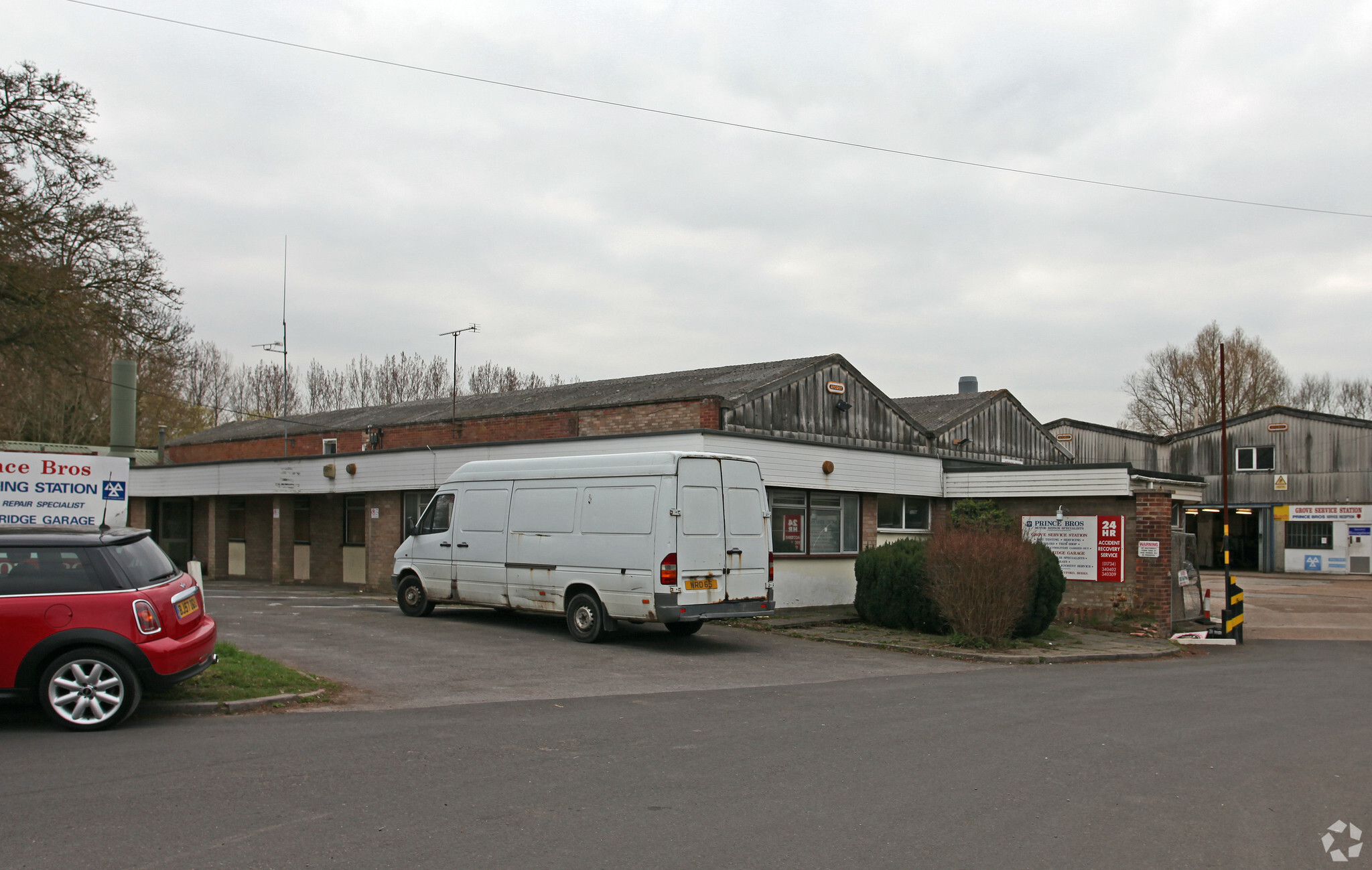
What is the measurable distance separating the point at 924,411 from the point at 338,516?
17.4 metres

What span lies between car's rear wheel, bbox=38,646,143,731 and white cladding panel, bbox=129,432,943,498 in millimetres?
8820

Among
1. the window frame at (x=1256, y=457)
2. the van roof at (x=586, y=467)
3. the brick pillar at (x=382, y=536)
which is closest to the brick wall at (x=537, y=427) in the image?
the brick pillar at (x=382, y=536)

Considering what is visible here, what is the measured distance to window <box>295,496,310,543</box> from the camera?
26516 mm

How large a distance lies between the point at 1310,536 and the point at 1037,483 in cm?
2856

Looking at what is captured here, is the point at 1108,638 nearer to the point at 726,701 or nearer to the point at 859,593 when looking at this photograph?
the point at 859,593

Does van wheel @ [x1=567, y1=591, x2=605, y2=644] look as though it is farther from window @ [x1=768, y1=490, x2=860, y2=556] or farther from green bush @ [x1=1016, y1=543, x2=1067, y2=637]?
green bush @ [x1=1016, y1=543, x2=1067, y2=637]

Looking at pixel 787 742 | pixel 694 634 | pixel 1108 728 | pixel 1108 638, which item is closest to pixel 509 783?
pixel 787 742

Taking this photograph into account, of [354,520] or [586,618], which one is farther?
[354,520]

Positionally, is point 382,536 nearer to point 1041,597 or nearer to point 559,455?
point 559,455

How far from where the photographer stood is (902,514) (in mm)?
22250

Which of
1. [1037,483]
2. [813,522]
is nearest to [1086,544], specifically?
[1037,483]

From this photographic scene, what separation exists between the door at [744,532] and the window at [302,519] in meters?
15.9

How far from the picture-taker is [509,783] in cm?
654

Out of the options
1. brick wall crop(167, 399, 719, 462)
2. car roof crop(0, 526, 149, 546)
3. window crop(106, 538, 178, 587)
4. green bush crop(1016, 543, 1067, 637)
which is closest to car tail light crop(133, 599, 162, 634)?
window crop(106, 538, 178, 587)
